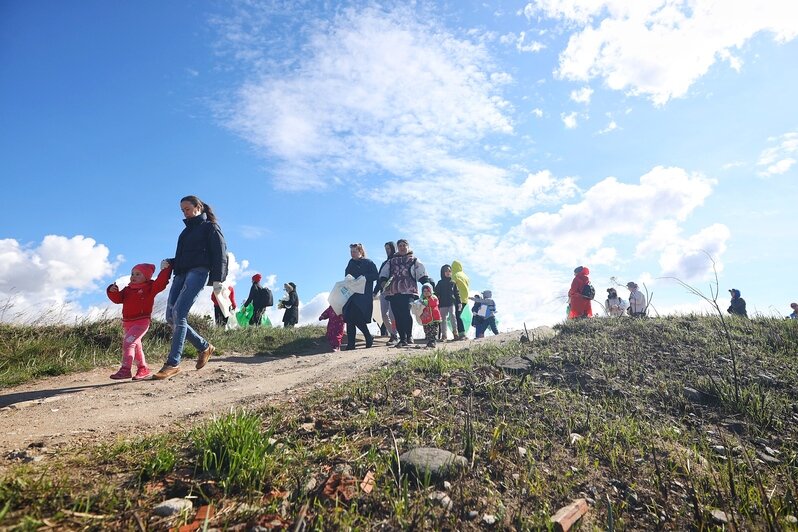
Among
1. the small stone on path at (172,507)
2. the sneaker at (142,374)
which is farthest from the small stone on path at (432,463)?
the sneaker at (142,374)

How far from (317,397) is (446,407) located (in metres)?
1.25

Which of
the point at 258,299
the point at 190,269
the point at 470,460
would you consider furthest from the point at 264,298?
the point at 470,460

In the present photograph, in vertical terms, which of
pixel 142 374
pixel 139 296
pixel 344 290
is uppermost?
pixel 344 290

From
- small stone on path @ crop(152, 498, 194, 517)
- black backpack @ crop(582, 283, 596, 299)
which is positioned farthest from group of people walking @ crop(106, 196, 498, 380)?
small stone on path @ crop(152, 498, 194, 517)

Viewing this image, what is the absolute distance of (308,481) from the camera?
264 cm

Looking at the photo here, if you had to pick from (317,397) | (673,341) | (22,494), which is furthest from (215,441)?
(673,341)

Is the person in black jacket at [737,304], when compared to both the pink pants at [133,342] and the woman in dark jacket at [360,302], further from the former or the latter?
the pink pants at [133,342]

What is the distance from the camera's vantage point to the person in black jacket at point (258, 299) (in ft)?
47.6

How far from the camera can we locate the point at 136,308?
21.4 ft

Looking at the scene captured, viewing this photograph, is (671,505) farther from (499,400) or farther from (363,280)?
A: (363,280)

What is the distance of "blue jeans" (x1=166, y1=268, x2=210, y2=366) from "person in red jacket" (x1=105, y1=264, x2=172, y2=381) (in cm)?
35

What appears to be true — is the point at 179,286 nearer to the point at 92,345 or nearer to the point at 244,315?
the point at 92,345

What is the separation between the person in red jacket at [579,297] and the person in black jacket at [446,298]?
3.09 meters

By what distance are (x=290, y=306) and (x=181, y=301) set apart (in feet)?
27.5
